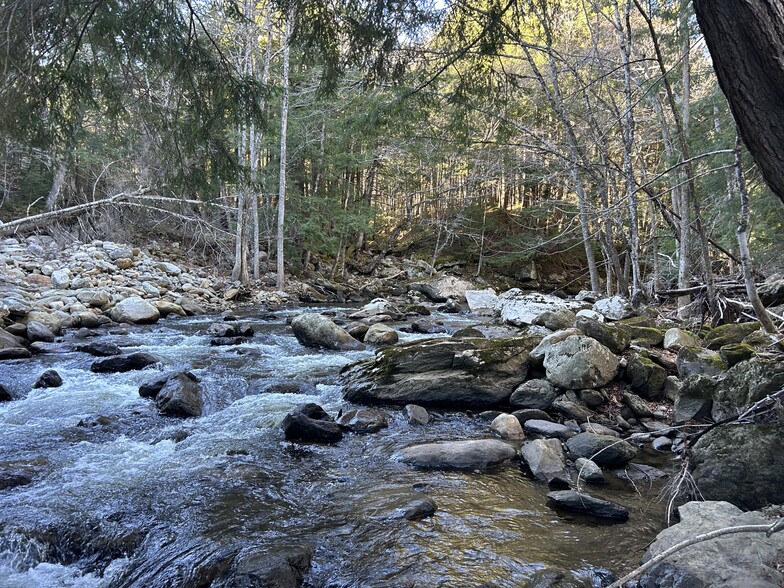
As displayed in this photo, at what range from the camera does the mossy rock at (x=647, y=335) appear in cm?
719

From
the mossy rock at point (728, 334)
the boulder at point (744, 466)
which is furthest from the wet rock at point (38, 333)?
the mossy rock at point (728, 334)

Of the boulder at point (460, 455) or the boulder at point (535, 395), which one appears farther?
the boulder at point (535, 395)

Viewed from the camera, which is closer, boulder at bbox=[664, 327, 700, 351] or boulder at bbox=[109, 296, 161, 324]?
boulder at bbox=[664, 327, 700, 351]

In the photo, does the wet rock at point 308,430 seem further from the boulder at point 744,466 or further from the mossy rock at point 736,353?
the mossy rock at point 736,353

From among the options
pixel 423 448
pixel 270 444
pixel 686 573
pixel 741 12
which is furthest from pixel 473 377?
pixel 741 12

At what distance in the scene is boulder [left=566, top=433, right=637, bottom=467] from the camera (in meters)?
4.49

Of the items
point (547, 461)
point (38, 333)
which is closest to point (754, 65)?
point (547, 461)

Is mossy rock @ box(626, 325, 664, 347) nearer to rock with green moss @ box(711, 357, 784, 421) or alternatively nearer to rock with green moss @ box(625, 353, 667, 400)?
rock with green moss @ box(625, 353, 667, 400)

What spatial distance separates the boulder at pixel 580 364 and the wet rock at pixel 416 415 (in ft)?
5.40

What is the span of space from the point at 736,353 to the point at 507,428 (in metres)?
2.70

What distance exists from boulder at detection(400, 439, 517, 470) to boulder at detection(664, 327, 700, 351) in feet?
11.2

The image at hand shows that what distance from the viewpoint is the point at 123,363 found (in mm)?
7406

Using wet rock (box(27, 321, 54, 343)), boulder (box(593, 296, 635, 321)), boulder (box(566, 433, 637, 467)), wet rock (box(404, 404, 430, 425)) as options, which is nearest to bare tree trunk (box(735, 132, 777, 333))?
boulder (box(566, 433, 637, 467))

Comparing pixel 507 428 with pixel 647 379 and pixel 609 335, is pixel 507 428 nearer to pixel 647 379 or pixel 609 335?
pixel 647 379
